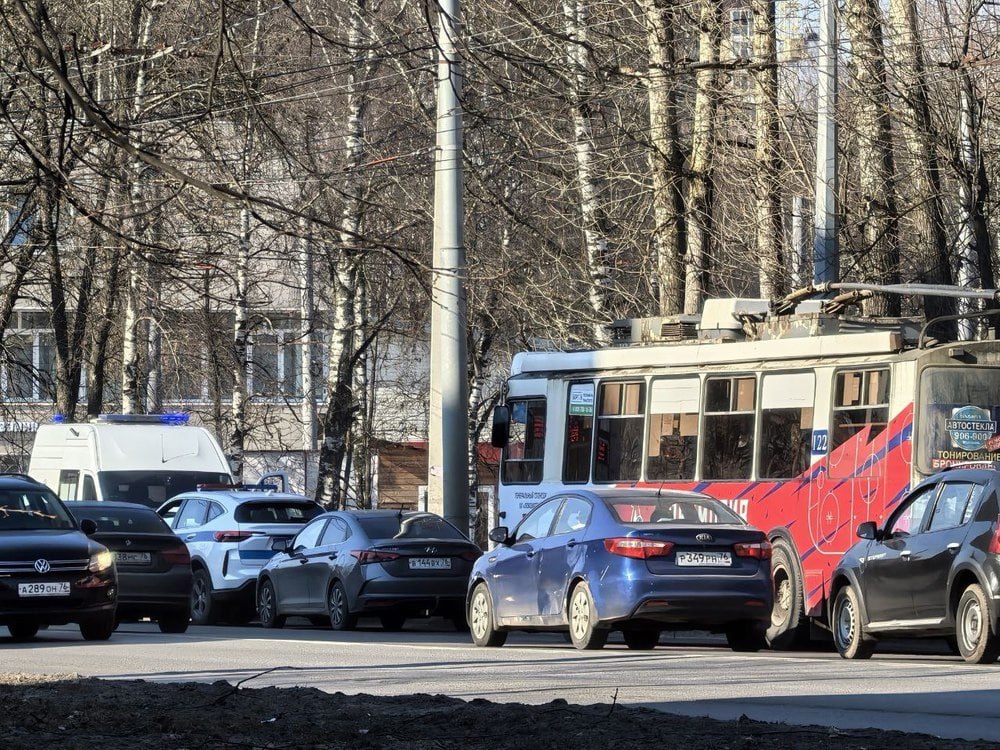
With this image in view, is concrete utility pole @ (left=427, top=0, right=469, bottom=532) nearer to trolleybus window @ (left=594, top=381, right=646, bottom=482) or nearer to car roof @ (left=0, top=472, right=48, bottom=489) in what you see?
trolleybus window @ (left=594, top=381, right=646, bottom=482)

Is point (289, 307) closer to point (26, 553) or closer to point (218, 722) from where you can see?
point (26, 553)

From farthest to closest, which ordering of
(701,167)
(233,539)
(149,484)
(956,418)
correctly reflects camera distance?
1. (149,484)
2. (701,167)
3. (233,539)
4. (956,418)

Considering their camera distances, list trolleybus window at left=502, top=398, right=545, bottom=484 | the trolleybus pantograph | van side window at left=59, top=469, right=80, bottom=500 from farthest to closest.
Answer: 1. van side window at left=59, top=469, right=80, bottom=500
2. trolleybus window at left=502, top=398, right=545, bottom=484
3. the trolleybus pantograph

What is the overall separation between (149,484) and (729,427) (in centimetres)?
964

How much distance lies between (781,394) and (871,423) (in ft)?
4.95

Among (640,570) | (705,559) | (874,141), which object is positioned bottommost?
(640,570)

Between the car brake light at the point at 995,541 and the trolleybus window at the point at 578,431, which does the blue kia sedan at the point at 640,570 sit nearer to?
the car brake light at the point at 995,541

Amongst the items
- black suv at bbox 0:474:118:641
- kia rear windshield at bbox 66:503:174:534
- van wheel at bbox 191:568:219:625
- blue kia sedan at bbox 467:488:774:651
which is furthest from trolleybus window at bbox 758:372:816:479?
van wheel at bbox 191:568:219:625

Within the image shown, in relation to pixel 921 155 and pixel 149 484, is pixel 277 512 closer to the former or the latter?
pixel 149 484

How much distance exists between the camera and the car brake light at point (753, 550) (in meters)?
16.3

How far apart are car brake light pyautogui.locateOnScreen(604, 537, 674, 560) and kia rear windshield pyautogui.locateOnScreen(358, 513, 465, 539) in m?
5.48

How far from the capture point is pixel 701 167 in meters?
26.2

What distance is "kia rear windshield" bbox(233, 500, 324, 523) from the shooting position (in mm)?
24125

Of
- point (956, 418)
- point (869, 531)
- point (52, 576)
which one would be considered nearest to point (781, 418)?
point (956, 418)
